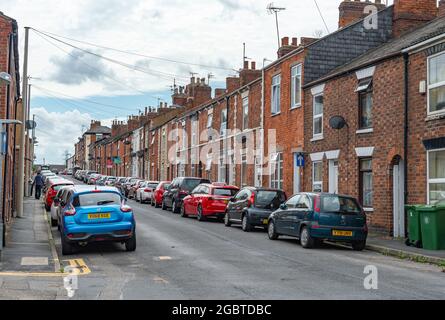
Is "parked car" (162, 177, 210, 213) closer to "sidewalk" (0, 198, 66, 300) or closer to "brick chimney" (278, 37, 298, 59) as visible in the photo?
"brick chimney" (278, 37, 298, 59)

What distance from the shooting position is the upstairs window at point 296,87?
27219 mm

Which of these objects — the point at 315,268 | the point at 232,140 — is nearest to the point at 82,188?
the point at 315,268

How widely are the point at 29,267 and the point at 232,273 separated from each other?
4164mm

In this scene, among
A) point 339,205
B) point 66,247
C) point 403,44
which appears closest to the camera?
point 66,247

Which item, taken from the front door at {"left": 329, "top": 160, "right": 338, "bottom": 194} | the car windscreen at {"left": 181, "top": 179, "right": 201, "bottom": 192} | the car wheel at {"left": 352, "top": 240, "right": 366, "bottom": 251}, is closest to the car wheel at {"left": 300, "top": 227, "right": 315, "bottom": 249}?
the car wheel at {"left": 352, "top": 240, "right": 366, "bottom": 251}

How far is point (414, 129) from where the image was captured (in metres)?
18.8

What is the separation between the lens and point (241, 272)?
1194cm

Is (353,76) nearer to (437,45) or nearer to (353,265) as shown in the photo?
(437,45)

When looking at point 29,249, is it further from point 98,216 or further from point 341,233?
point 341,233

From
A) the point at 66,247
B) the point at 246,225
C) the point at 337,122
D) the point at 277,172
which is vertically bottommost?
the point at 66,247

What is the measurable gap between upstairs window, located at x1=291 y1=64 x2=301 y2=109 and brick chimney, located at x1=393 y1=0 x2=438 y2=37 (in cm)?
446

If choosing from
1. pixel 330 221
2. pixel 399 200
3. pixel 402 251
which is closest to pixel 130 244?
pixel 330 221

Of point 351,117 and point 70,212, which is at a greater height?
point 351,117

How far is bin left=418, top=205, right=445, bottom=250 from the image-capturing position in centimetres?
1598
